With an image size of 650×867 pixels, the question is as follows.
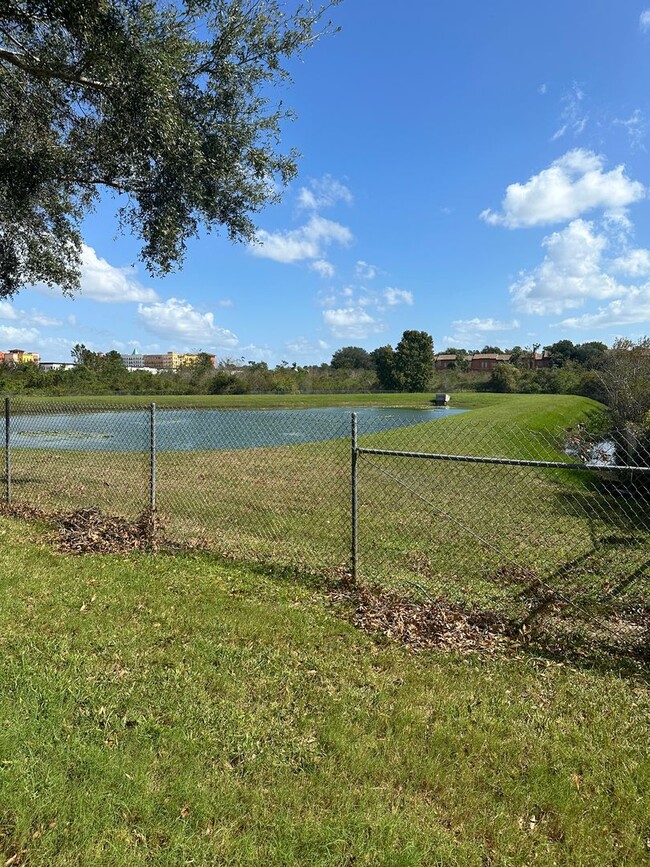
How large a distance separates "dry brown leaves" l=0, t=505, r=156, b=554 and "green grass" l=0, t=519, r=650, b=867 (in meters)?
1.59

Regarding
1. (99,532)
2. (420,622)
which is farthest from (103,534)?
(420,622)

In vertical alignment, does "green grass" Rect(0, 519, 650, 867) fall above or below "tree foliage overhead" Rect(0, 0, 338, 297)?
below

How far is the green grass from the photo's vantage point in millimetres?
2105

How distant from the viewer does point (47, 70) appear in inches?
257

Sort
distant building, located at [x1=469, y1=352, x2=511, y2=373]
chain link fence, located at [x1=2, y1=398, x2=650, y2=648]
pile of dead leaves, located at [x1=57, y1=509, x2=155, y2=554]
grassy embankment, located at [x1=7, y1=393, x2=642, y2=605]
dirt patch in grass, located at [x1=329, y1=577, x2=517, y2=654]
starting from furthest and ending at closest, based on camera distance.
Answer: distant building, located at [x1=469, y1=352, x2=511, y2=373]
grassy embankment, located at [x1=7, y1=393, x2=642, y2=605]
pile of dead leaves, located at [x1=57, y1=509, x2=155, y2=554]
chain link fence, located at [x1=2, y1=398, x2=650, y2=648]
dirt patch in grass, located at [x1=329, y1=577, x2=517, y2=654]

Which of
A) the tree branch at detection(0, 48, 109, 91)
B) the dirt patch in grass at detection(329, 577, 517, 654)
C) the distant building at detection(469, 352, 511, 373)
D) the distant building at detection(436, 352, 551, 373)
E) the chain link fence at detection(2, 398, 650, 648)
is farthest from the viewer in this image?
the distant building at detection(469, 352, 511, 373)

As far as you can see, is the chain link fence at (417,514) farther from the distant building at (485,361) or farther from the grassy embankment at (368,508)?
the distant building at (485,361)

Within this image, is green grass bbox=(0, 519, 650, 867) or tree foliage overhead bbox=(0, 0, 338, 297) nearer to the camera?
green grass bbox=(0, 519, 650, 867)

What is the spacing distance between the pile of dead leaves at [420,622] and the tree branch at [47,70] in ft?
22.7

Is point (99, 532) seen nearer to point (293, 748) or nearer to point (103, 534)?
point (103, 534)

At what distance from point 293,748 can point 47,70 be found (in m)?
8.05

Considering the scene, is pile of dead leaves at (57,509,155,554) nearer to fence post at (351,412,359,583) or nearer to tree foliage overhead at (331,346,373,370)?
fence post at (351,412,359,583)

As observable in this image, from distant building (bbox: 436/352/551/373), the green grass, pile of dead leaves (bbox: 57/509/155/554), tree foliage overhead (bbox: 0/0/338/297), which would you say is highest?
distant building (bbox: 436/352/551/373)

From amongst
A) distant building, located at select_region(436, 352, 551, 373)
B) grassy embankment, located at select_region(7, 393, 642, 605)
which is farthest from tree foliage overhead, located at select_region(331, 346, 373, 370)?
grassy embankment, located at select_region(7, 393, 642, 605)
